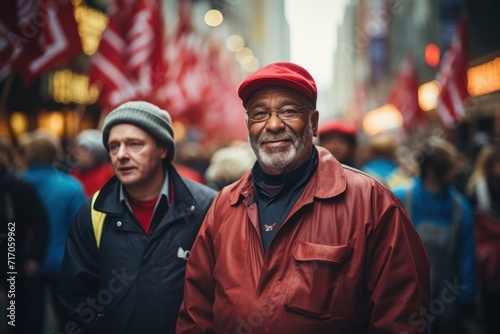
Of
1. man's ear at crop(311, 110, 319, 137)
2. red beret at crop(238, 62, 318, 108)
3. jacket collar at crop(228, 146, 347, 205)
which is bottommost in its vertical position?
jacket collar at crop(228, 146, 347, 205)

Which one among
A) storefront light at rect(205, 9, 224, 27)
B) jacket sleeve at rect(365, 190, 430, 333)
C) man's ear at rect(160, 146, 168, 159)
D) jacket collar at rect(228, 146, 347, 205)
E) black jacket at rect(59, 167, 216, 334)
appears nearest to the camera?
jacket sleeve at rect(365, 190, 430, 333)

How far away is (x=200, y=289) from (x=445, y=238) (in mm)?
2870

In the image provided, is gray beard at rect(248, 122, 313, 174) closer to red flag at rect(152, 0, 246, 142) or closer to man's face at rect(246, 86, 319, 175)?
man's face at rect(246, 86, 319, 175)

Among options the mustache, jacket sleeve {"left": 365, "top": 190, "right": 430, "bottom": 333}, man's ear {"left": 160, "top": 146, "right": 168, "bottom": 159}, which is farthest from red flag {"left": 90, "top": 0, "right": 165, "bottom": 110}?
jacket sleeve {"left": 365, "top": 190, "right": 430, "bottom": 333}

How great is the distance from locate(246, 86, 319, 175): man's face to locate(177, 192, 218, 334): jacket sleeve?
0.55m

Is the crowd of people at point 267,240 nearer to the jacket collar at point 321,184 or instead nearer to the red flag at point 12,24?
the jacket collar at point 321,184

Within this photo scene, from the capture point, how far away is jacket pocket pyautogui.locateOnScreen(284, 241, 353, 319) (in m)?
2.69

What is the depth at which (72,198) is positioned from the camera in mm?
6219

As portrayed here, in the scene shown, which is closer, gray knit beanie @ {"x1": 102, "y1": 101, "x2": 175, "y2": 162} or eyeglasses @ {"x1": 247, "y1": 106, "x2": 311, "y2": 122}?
eyeglasses @ {"x1": 247, "y1": 106, "x2": 311, "y2": 122}

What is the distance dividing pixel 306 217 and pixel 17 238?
3979 mm

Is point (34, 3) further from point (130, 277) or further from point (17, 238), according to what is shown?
point (130, 277)

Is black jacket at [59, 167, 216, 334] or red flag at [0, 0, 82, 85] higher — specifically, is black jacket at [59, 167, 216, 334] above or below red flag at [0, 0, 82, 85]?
below

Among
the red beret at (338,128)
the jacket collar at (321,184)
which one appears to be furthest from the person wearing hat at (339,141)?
the jacket collar at (321,184)

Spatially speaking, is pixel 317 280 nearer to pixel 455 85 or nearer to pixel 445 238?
pixel 445 238
